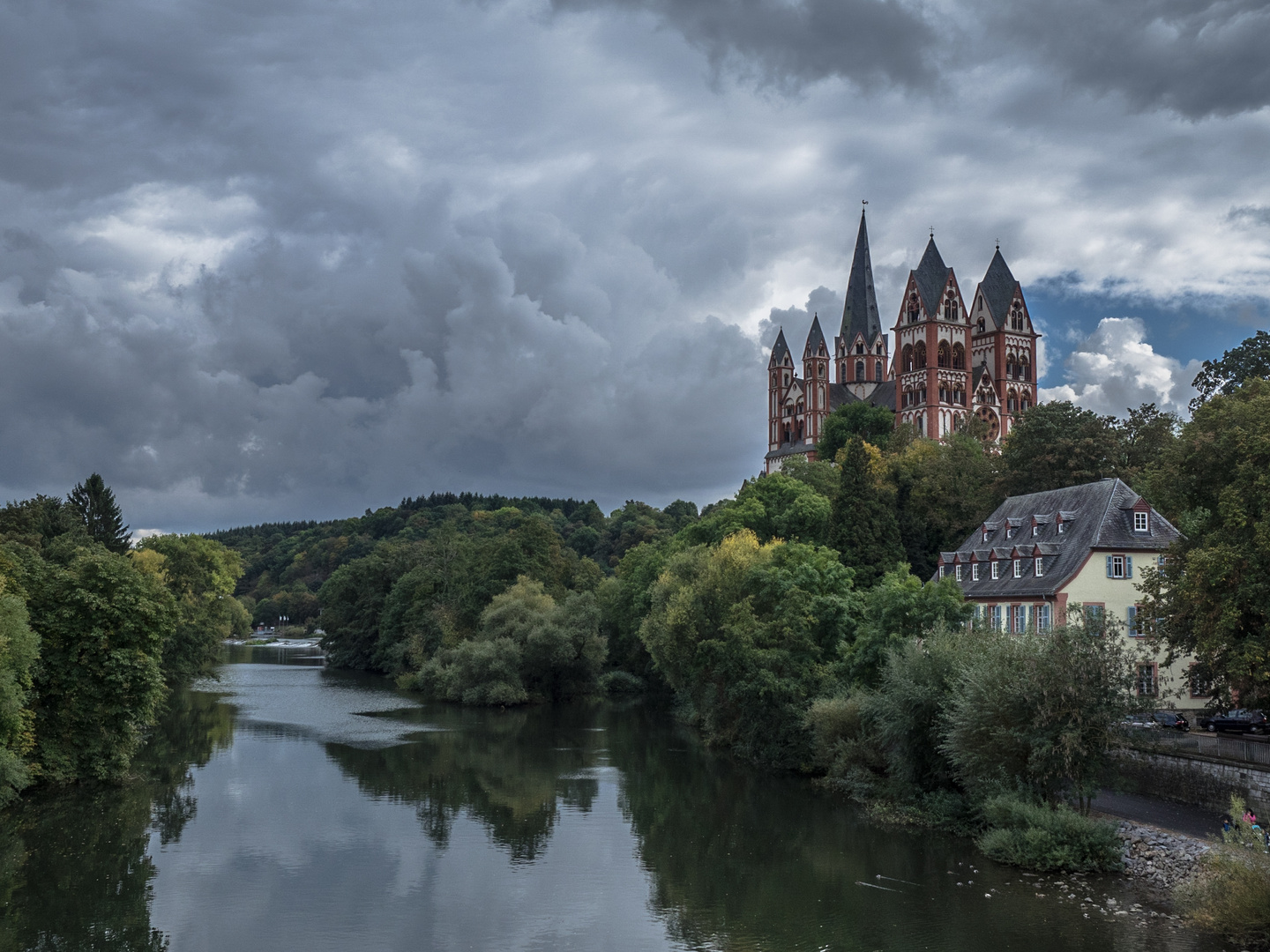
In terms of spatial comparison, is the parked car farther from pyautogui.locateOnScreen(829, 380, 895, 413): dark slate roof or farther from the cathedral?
pyautogui.locateOnScreen(829, 380, 895, 413): dark slate roof

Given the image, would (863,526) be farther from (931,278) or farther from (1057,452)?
(931,278)

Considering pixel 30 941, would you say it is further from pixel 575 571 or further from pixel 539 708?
pixel 575 571

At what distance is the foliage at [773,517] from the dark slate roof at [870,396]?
75.1 meters

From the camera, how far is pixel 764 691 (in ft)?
149

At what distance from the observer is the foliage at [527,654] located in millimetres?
76125

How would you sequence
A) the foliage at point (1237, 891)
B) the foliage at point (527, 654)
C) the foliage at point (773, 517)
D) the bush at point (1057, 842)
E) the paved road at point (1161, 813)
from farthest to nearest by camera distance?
the foliage at point (527, 654) → the foliage at point (773, 517) → the paved road at point (1161, 813) → the bush at point (1057, 842) → the foliage at point (1237, 891)

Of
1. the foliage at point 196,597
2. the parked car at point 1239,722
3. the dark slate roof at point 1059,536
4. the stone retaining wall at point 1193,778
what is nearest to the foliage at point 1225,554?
the stone retaining wall at point 1193,778

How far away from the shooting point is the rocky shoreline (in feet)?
90.7

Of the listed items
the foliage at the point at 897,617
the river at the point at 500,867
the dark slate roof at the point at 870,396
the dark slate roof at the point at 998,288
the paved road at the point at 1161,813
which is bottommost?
the river at the point at 500,867

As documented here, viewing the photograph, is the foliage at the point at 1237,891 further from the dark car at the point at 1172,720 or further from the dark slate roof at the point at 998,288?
the dark slate roof at the point at 998,288

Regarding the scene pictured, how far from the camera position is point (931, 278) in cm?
14525

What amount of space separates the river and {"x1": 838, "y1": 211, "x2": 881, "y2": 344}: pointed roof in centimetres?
11821

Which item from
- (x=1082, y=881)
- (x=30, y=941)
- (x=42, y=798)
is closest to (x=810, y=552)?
(x=1082, y=881)

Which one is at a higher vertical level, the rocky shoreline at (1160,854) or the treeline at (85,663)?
the treeline at (85,663)
